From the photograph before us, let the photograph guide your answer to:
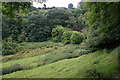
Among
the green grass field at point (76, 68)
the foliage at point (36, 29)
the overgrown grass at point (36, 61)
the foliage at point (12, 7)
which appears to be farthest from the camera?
the foliage at point (36, 29)

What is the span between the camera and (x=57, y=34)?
79.3ft

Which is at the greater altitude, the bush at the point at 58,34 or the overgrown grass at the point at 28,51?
the bush at the point at 58,34

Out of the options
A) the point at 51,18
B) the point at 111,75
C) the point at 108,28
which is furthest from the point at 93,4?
the point at 51,18

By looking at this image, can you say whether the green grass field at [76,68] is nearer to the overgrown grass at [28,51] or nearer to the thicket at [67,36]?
the overgrown grass at [28,51]

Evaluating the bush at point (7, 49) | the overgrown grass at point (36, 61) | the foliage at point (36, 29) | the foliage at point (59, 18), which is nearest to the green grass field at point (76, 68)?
the overgrown grass at point (36, 61)

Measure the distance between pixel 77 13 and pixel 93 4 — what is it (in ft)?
101

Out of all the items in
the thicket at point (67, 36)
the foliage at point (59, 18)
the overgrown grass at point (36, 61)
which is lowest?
the overgrown grass at point (36, 61)

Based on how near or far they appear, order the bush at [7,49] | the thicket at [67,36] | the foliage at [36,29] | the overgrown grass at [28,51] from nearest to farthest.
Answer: the overgrown grass at [28,51] < the bush at [7,49] < the thicket at [67,36] < the foliage at [36,29]

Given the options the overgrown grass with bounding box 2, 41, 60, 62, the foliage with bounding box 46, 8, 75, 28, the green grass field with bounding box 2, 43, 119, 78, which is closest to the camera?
the green grass field with bounding box 2, 43, 119, 78

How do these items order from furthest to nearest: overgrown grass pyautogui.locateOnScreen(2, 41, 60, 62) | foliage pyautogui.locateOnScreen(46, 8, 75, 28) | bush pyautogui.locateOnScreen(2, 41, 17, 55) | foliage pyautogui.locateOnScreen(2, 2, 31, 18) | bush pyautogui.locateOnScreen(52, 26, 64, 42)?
foliage pyautogui.locateOnScreen(46, 8, 75, 28), bush pyautogui.locateOnScreen(52, 26, 64, 42), bush pyautogui.locateOnScreen(2, 41, 17, 55), overgrown grass pyautogui.locateOnScreen(2, 41, 60, 62), foliage pyautogui.locateOnScreen(2, 2, 31, 18)

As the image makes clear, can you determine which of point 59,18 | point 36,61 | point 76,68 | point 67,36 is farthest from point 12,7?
point 59,18

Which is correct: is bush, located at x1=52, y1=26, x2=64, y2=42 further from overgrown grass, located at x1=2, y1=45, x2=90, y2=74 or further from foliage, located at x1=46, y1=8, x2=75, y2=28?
overgrown grass, located at x1=2, y1=45, x2=90, y2=74

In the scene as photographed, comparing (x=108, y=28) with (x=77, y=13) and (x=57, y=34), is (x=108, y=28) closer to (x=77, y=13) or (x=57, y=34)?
(x=57, y=34)

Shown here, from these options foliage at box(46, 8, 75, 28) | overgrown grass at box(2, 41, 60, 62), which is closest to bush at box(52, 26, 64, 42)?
foliage at box(46, 8, 75, 28)
